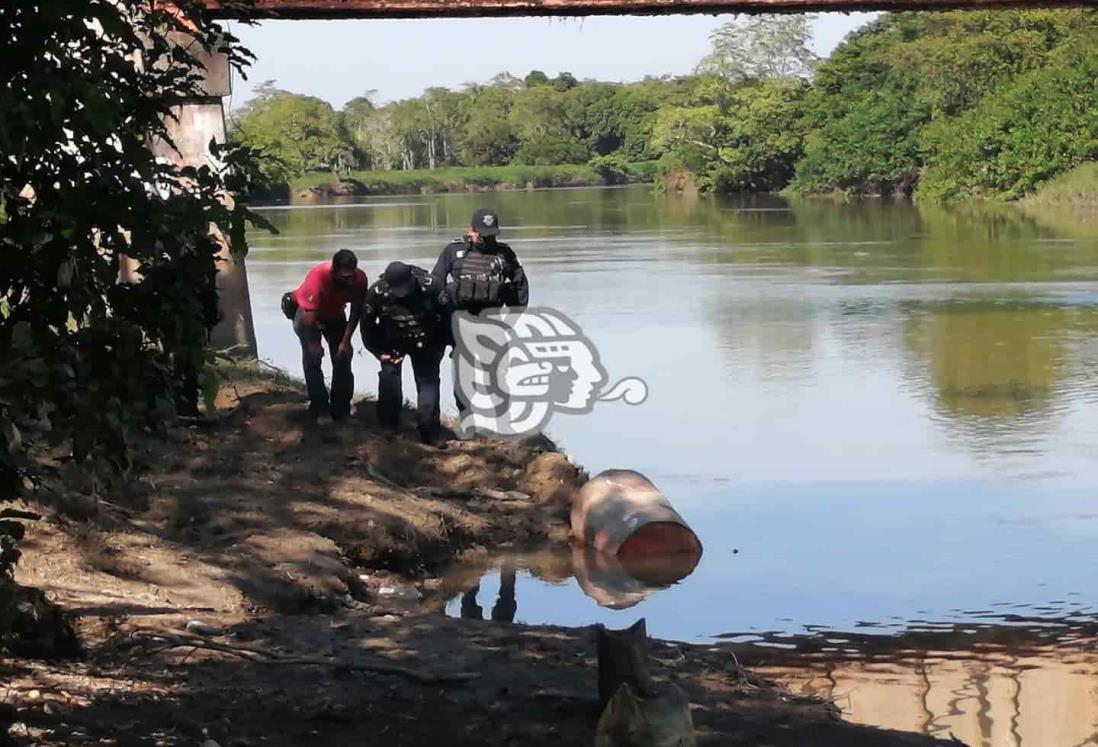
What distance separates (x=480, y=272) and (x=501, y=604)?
11.0 ft

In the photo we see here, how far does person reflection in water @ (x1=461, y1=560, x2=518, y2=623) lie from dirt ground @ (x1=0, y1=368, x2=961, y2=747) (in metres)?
0.19

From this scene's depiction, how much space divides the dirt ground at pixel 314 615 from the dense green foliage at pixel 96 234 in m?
0.47

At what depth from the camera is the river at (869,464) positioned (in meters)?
9.06

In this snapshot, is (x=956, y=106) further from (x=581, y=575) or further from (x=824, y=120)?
(x=581, y=575)

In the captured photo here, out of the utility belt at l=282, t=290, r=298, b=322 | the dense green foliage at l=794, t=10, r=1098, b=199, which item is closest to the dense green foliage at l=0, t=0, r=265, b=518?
the utility belt at l=282, t=290, r=298, b=322

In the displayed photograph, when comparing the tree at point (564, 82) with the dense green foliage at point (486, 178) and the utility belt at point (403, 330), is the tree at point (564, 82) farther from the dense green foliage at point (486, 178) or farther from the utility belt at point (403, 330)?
the utility belt at point (403, 330)

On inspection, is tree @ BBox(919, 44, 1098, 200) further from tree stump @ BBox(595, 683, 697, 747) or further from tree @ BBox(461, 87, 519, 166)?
tree @ BBox(461, 87, 519, 166)

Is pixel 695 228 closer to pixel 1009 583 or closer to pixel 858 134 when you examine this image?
pixel 858 134

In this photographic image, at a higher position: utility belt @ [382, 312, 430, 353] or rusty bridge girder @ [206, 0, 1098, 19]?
rusty bridge girder @ [206, 0, 1098, 19]

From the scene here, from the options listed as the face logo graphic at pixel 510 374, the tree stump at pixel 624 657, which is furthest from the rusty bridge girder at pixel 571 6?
the tree stump at pixel 624 657

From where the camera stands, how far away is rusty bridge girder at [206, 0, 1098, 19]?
13.1m

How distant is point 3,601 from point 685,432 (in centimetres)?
1191

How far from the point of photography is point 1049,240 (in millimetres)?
40781

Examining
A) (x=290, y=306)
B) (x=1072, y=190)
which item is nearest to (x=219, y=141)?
(x=290, y=306)
